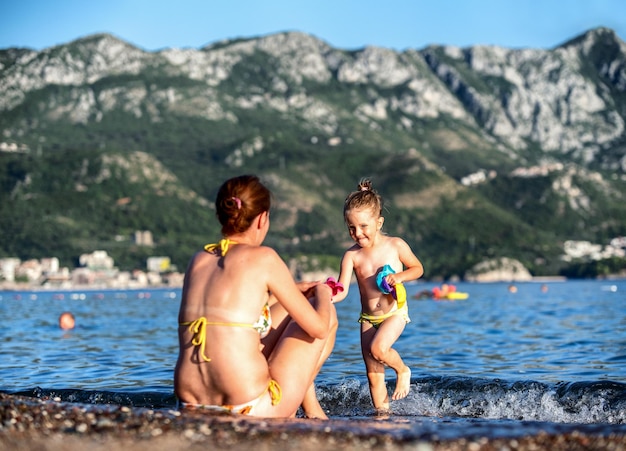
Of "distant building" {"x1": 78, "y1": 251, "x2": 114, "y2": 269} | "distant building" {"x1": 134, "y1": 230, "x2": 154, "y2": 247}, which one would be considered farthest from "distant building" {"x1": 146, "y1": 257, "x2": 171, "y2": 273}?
"distant building" {"x1": 134, "y1": 230, "x2": 154, "y2": 247}

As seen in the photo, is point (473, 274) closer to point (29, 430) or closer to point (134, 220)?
point (134, 220)

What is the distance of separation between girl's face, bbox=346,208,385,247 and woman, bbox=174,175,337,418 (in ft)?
8.16

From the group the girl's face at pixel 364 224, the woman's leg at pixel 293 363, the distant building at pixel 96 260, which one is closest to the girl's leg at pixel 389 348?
the girl's face at pixel 364 224

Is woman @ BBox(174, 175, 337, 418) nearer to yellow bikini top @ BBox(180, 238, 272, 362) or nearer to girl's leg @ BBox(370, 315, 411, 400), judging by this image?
yellow bikini top @ BBox(180, 238, 272, 362)

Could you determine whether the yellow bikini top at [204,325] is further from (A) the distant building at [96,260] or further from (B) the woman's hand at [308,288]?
(A) the distant building at [96,260]

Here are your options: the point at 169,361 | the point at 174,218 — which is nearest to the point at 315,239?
the point at 174,218

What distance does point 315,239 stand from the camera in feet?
553

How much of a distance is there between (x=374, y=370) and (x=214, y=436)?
3.95m

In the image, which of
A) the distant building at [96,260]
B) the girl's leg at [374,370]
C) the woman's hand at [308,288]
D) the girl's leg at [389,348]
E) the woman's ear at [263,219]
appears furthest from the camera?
the distant building at [96,260]

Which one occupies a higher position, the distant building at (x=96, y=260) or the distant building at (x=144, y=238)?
the distant building at (x=144, y=238)

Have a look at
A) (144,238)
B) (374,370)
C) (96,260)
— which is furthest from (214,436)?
(144,238)

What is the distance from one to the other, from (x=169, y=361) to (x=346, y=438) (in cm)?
1209

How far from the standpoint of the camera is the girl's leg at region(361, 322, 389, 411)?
9.67m

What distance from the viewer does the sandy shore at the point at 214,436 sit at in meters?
Result: 5.79
